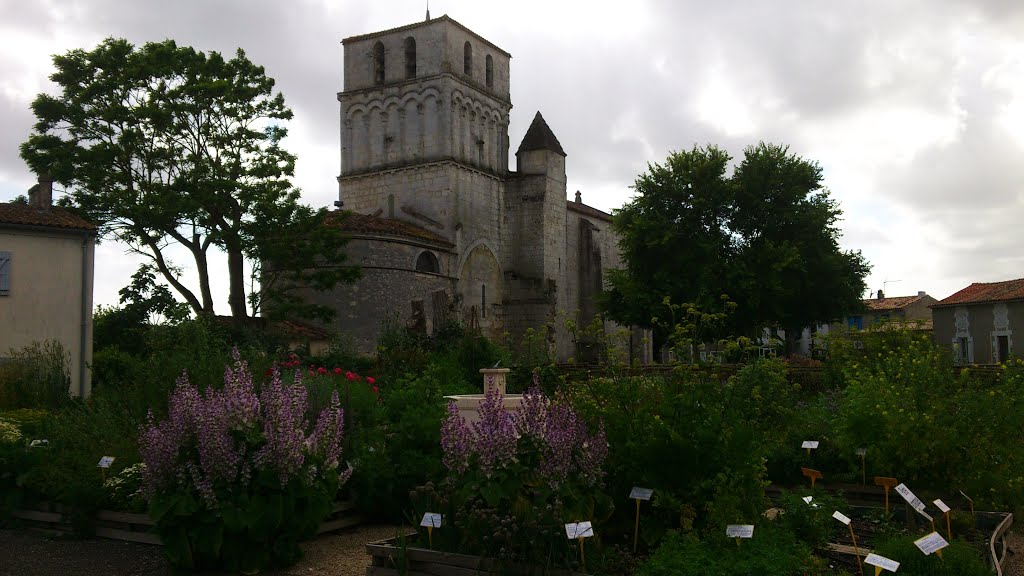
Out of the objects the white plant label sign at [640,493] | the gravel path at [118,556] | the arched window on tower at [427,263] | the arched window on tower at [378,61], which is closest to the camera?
the white plant label sign at [640,493]

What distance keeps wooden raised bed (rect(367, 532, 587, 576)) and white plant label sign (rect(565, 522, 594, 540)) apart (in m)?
0.26

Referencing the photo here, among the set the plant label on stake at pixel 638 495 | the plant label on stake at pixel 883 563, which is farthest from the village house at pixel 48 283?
the plant label on stake at pixel 883 563

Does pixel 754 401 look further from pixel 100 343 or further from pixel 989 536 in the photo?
pixel 100 343

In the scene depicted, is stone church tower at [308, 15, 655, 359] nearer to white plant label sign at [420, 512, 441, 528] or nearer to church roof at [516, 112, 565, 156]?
church roof at [516, 112, 565, 156]

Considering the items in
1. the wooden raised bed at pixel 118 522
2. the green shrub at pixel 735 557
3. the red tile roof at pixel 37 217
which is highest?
the red tile roof at pixel 37 217

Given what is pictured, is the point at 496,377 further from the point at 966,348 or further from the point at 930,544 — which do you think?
the point at 966,348

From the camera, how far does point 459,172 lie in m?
31.5

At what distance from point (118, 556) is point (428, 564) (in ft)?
10.00

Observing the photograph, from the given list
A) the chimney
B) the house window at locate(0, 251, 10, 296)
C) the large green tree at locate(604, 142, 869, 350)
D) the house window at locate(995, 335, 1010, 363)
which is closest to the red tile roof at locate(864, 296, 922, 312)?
the house window at locate(995, 335, 1010, 363)

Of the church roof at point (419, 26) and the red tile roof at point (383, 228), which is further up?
the church roof at point (419, 26)

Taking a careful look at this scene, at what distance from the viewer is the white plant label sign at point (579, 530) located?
5.60 m

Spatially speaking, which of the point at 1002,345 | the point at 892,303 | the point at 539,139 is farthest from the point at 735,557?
the point at 892,303

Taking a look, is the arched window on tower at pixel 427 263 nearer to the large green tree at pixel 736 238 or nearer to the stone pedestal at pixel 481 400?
the large green tree at pixel 736 238

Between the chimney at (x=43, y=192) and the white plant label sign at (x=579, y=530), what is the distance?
62.1ft
